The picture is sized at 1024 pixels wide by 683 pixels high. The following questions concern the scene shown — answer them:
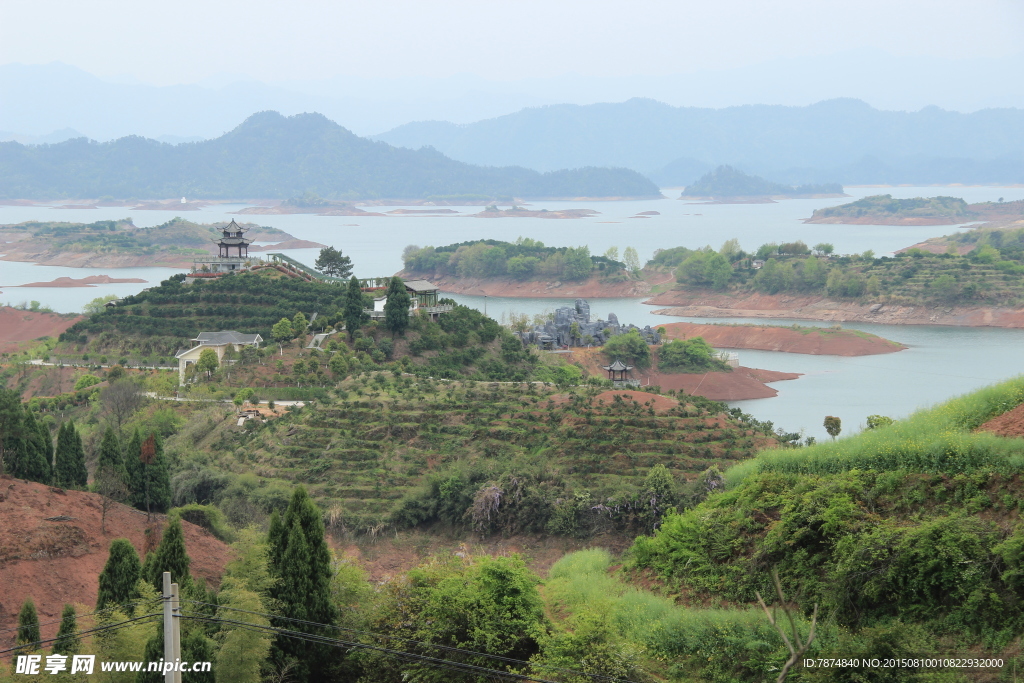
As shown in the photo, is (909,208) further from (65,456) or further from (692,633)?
(692,633)

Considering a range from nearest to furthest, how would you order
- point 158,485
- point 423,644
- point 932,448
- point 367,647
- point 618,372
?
point 932,448, point 423,644, point 367,647, point 158,485, point 618,372

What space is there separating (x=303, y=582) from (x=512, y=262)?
3493 inches

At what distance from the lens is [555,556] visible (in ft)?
78.2

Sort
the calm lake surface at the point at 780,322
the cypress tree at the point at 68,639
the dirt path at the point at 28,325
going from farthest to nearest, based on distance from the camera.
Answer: the dirt path at the point at 28,325 < the calm lake surface at the point at 780,322 < the cypress tree at the point at 68,639

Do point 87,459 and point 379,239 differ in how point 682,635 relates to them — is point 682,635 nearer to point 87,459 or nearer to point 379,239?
point 87,459

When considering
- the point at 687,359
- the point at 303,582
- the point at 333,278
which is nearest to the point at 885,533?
the point at 303,582

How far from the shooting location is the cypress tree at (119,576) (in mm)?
15797

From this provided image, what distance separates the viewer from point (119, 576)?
1593 centimetres

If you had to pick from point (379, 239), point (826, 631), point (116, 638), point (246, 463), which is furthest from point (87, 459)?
point (379, 239)

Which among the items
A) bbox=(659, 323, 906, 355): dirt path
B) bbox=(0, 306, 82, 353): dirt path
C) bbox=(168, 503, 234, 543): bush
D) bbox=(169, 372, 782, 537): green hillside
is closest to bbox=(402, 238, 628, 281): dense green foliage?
bbox=(659, 323, 906, 355): dirt path

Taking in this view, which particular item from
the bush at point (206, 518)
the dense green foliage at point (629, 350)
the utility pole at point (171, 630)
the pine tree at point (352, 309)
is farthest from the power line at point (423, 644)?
the dense green foliage at point (629, 350)

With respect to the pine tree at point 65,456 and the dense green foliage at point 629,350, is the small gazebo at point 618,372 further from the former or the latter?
the pine tree at point 65,456

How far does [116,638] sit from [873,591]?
396 inches

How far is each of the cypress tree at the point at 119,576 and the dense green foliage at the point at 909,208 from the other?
541ft
